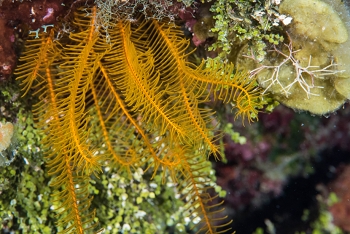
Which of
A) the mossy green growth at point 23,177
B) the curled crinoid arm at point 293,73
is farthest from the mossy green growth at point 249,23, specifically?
the mossy green growth at point 23,177

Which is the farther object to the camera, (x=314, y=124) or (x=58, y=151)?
(x=314, y=124)

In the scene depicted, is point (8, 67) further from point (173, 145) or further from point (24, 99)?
point (173, 145)

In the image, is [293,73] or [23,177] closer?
[293,73]

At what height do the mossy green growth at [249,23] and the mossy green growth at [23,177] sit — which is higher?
the mossy green growth at [249,23]

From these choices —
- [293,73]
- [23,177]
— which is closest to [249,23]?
[293,73]

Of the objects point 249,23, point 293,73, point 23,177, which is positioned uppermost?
point 249,23

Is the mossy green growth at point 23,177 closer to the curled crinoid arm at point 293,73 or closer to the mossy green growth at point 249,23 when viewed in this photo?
the mossy green growth at point 249,23

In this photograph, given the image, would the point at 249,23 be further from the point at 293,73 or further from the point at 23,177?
the point at 23,177

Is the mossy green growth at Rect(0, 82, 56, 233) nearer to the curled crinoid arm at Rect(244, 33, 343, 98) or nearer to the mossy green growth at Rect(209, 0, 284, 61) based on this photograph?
the mossy green growth at Rect(209, 0, 284, 61)

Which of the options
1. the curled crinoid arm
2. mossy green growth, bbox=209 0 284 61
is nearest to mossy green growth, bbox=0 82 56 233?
mossy green growth, bbox=209 0 284 61

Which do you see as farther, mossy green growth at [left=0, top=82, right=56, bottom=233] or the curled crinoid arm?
mossy green growth at [left=0, top=82, right=56, bottom=233]

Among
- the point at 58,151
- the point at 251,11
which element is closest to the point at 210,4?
the point at 251,11
